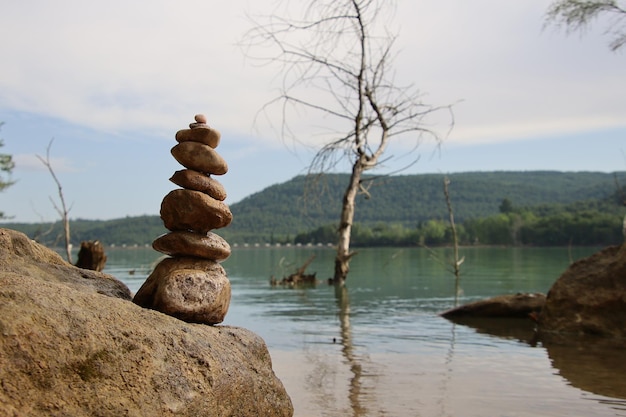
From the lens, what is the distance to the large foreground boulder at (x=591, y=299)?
11812 mm

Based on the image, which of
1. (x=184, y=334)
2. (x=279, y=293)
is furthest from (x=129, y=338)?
(x=279, y=293)

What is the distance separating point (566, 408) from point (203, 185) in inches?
169

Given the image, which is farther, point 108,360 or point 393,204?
point 393,204

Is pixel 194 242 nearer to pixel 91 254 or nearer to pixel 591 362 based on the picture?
pixel 591 362

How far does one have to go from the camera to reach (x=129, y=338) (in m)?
4.95

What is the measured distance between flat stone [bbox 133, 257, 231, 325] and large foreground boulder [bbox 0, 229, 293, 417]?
0.19m

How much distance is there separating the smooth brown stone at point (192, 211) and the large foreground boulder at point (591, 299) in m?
8.04

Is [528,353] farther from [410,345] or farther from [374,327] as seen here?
[374,327]

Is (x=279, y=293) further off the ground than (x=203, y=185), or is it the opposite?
(x=203, y=185)

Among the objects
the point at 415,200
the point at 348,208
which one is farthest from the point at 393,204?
the point at 348,208

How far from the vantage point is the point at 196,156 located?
6492 millimetres

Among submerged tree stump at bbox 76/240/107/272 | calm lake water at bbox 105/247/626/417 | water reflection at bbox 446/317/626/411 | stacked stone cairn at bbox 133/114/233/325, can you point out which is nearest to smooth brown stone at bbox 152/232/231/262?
stacked stone cairn at bbox 133/114/233/325

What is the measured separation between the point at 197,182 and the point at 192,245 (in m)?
0.59

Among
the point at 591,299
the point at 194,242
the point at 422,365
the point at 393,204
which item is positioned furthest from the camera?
the point at 393,204
